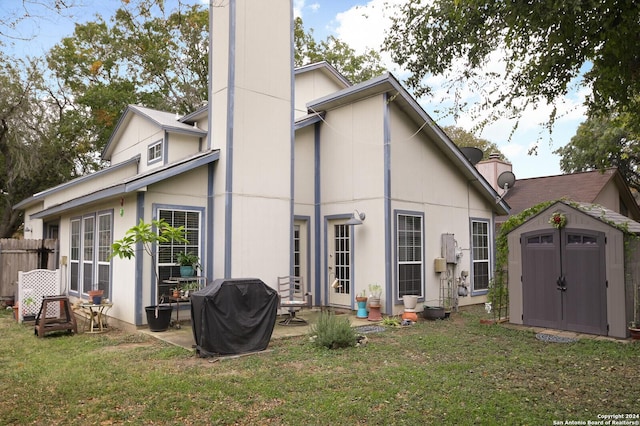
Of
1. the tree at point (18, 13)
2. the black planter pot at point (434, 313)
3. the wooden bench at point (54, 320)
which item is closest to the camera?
the tree at point (18, 13)

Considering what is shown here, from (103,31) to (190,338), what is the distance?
19.2m

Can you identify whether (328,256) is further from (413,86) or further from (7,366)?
(7,366)

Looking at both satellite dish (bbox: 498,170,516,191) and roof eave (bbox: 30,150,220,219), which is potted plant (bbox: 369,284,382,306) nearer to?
roof eave (bbox: 30,150,220,219)

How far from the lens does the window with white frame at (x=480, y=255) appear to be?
13.1 metres

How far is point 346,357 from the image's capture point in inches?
266

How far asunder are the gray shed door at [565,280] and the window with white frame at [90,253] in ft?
28.0

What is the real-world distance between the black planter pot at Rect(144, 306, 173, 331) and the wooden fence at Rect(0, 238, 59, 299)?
20.4ft

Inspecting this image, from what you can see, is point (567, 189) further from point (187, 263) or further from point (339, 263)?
point (187, 263)

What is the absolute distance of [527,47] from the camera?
5.95 metres

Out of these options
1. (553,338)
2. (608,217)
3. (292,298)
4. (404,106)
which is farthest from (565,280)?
(292,298)

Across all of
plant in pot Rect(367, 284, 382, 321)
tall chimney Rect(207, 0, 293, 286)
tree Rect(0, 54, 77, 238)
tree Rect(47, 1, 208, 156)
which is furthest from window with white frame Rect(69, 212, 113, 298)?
tree Rect(47, 1, 208, 156)

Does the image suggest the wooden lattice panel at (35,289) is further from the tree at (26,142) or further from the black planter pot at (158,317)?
the tree at (26,142)

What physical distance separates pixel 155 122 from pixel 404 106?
252 inches

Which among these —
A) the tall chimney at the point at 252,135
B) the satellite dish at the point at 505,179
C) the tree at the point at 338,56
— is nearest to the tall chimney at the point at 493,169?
the satellite dish at the point at 505,179
